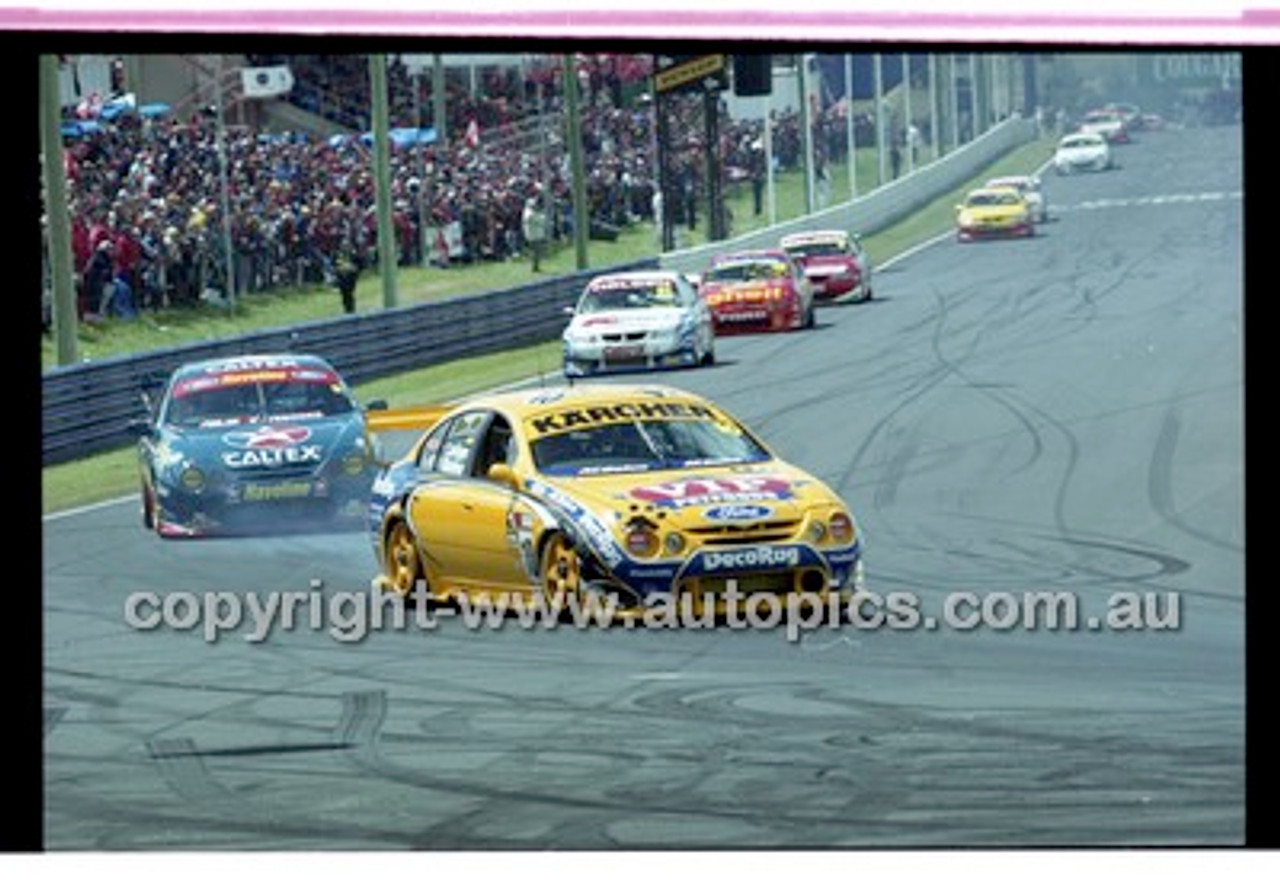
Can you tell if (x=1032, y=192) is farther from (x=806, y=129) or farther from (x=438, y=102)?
(x=438, y=102)

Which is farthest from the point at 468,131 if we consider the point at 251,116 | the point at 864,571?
the point at 864,571

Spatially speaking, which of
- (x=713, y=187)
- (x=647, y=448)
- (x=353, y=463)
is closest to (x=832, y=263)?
(x=713, y=187)

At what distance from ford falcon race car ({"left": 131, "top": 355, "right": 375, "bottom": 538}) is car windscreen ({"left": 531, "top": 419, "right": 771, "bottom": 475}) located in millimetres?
635

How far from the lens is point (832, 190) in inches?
377

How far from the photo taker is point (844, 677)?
27.8ft

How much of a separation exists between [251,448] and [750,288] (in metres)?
1.81

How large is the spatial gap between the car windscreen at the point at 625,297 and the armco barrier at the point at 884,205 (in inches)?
4.3

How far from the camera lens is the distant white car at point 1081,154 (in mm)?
9222

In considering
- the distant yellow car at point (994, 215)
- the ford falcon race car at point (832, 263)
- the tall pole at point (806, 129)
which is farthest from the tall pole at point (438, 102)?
the distant yellow car at point (994, 215)

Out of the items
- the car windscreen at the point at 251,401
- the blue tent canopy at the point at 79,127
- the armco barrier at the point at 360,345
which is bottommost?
the car windscreen at the point at 251,401

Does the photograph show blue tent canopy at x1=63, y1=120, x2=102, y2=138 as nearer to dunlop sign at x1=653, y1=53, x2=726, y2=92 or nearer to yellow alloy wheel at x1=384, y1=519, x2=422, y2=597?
yellow alloy wheel at x1=384, y1=519, x2=422, y2=597

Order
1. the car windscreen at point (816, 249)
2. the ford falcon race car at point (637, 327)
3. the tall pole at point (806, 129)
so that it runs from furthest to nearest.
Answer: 1. the car windscreen at point (816, 249)
2. the ford falcon race car at point (637, 327)
3. the tall pole at point (806, 129)

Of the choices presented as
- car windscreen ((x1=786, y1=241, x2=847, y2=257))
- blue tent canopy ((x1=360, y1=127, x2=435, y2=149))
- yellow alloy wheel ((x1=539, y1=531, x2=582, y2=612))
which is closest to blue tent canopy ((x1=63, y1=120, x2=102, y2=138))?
blue tent canopy ((x1=360, y1=127, x2=435, y2=149))

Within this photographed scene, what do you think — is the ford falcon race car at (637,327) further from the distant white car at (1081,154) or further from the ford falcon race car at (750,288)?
the distant white car at (1081,154)
